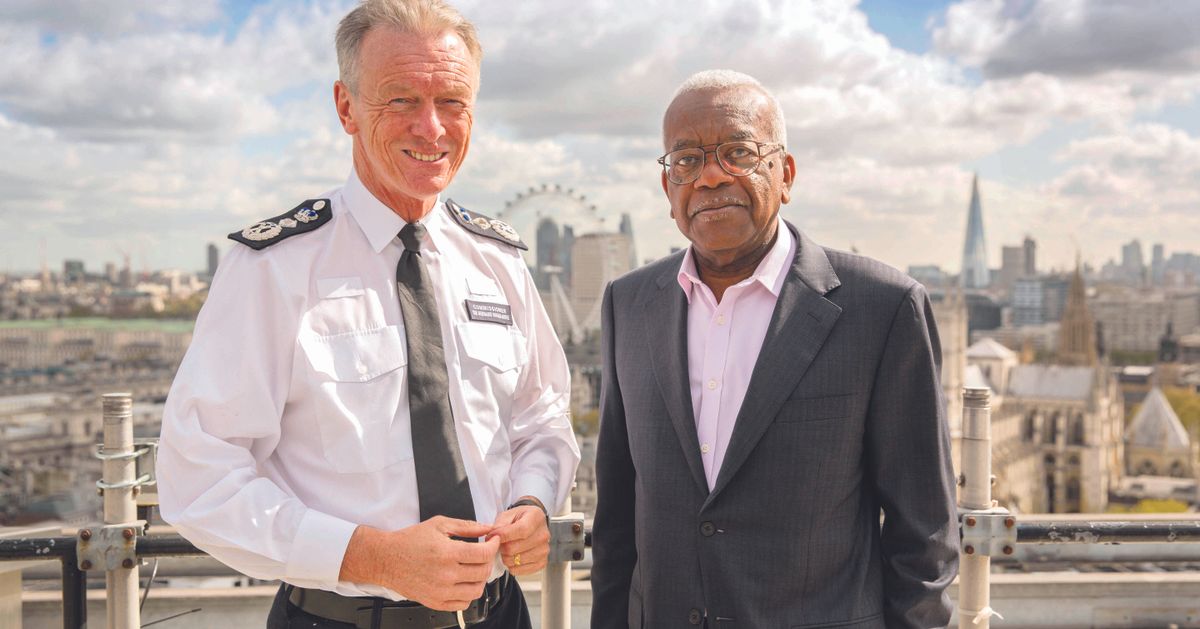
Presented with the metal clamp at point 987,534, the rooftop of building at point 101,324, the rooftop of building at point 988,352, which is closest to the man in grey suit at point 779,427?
the metal clamp at point 987,534

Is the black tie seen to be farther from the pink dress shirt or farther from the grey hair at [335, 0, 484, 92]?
the pink dress shirt

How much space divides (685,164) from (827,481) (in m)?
0.75

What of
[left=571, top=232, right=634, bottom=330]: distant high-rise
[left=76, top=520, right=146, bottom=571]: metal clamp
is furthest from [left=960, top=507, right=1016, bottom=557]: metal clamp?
[left=571, top=232, right=634, bottom=330]: distant high-rise

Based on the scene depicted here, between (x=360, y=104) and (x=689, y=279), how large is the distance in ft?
2.70

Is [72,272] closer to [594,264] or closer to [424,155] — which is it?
[594,264]

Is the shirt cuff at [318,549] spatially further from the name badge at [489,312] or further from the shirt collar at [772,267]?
the shirt collar at [772,267]

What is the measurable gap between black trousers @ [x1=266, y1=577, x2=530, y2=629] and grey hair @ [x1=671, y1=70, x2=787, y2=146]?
3.93ft

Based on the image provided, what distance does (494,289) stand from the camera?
2.26m

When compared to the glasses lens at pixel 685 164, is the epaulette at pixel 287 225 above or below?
below

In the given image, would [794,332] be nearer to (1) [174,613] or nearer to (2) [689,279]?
(2) [689,279]

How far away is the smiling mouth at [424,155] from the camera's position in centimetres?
199

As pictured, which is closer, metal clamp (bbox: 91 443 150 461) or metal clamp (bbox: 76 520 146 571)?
metal clamp (bbox: 76 520 146 571)

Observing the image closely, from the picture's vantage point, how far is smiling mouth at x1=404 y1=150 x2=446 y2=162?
1.99 metres

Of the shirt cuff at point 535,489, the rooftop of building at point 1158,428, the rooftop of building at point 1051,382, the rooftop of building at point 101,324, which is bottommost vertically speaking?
the rooftop of building at point 1158,428
